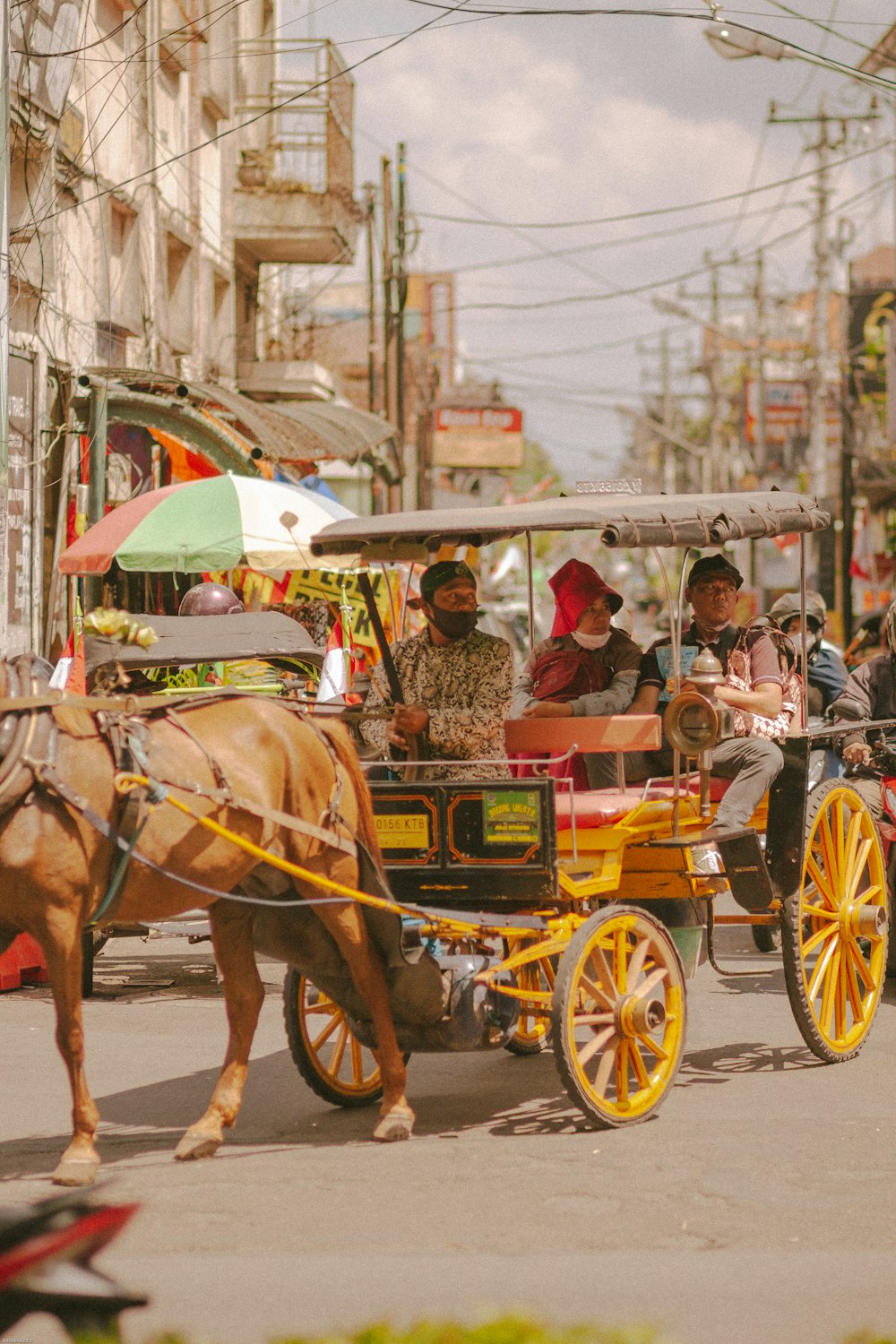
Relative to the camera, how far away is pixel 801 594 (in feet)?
26.8

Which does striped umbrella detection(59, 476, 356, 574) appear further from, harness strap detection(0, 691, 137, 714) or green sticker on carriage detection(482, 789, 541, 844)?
harness strap detection(0, 691, 137, 714)

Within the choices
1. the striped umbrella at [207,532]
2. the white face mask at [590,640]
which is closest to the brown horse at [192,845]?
the white face mask at [590,640]

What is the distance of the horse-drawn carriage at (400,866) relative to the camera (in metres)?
6.01

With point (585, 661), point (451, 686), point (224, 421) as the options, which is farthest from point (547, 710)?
point (224, 421)

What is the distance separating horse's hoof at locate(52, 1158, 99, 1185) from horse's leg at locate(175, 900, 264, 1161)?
2.09ft

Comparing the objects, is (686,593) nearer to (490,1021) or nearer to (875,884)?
Result: (875,884)

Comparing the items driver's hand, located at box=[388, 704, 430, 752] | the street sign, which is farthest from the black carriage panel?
the street sign

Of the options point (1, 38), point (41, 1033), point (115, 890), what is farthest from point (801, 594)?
point (1, 38)

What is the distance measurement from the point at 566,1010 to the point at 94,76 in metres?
13.2

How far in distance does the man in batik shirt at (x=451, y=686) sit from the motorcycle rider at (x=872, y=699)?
3.14 metres

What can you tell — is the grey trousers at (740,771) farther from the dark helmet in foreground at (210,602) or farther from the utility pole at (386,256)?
the utility pole at (386,256)

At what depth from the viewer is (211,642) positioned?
31.6 ft

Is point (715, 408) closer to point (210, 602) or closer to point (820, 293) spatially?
point (820, 293)

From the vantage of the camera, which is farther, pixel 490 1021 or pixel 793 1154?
pixel 490 1021
